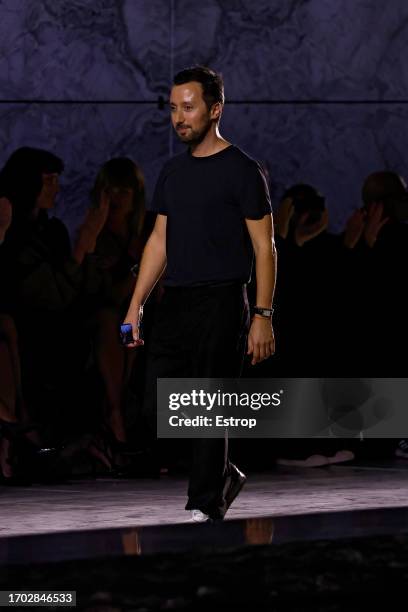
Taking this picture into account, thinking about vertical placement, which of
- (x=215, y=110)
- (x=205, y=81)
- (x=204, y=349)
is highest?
(x=205, y=81)

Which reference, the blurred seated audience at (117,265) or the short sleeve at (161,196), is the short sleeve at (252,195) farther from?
the blurred seated audience at (117,265)

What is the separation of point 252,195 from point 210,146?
0.27 metres

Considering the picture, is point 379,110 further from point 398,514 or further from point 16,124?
point 398,514

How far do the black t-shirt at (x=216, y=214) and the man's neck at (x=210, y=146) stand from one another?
26 millimetres

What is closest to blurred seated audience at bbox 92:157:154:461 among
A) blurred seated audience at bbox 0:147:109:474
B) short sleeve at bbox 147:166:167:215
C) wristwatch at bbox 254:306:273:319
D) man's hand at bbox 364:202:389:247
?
blurred seated audience at bbox 0:147:109:474

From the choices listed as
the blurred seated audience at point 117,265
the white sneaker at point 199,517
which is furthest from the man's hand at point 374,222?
the white sneaker at point 199,517

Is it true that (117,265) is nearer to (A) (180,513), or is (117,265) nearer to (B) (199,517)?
(A) (180,513)

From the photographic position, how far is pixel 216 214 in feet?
21.7

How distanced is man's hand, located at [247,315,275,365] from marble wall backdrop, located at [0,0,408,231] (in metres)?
3.94

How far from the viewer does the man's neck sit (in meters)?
6.65

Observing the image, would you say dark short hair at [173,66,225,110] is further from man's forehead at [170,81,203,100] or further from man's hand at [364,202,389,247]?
man's hand at [364,202,389,247]

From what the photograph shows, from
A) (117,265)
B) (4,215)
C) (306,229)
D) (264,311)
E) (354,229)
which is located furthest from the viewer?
(354,229)

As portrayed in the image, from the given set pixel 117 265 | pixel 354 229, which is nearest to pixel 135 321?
pixel 117 265

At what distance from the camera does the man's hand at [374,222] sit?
10.2 metres
